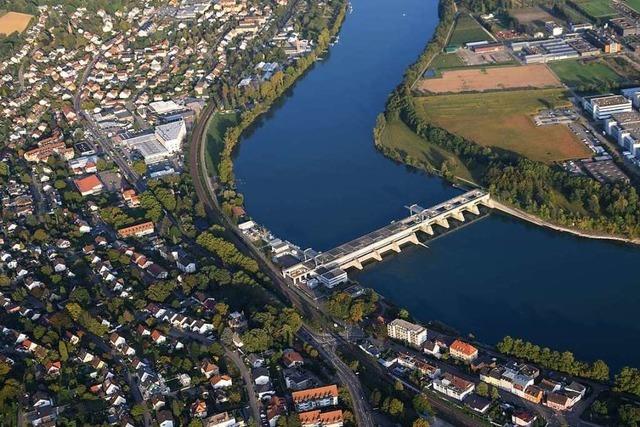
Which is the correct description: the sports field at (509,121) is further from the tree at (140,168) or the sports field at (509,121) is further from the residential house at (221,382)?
the residential house at (221,382)

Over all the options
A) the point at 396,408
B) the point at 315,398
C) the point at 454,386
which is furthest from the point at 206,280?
the point at 454,386

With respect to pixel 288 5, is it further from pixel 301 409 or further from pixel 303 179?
pixel 301 409

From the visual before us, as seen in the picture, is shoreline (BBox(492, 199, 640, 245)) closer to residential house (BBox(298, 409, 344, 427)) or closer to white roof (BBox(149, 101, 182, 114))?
residential house (BBox(298, 409, 344, 427))

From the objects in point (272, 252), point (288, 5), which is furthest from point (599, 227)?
point (288, 5)

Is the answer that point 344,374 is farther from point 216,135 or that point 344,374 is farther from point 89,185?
point 216,135

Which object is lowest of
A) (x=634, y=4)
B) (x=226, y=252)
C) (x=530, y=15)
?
(x=226, y=252)

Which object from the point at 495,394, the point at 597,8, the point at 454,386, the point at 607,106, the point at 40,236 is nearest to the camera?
the point at 495,394

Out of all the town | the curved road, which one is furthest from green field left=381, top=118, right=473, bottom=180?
the curved road

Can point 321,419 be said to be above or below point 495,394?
below
